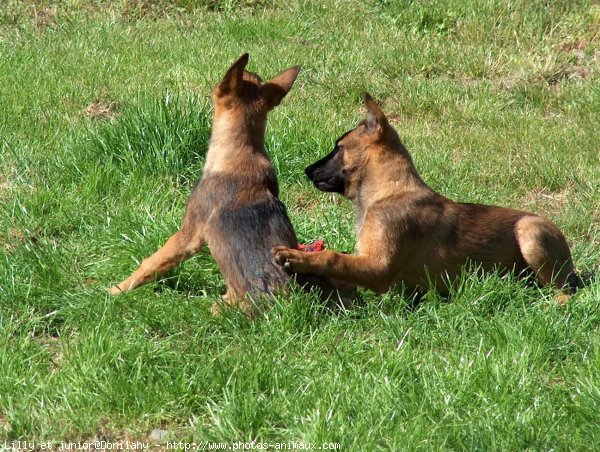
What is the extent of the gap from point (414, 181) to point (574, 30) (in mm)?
5379

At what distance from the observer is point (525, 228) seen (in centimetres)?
625

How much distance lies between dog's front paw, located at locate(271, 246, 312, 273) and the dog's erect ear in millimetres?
1087

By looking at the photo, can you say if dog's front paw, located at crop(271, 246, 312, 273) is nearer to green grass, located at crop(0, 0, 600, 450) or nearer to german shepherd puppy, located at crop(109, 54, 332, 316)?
german shepherd puppy, located at crop(109, 54, 332, 316)

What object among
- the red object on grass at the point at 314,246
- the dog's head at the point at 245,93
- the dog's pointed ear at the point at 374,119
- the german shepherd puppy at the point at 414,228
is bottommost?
the red object on grass at the point at 314,246

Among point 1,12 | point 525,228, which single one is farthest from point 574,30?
point 1,12

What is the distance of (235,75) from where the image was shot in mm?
5992

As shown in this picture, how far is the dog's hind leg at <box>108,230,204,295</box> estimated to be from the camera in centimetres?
585

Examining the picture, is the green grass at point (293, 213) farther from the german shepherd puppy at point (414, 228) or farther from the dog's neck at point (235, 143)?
the dog's neck at point (235, 143)

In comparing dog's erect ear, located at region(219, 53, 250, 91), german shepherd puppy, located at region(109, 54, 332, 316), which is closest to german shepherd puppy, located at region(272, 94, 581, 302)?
german shepherd puppy, located at region(109, 54, 332, 316)

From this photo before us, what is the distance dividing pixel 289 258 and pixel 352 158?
1051 mm

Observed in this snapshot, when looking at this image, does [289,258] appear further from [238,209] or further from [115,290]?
[115,290]

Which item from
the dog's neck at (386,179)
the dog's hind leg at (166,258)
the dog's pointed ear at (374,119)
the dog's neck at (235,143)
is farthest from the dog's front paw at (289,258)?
the dog's pointed ear at (374,119)

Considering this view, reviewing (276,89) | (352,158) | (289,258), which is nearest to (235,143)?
(276,89)

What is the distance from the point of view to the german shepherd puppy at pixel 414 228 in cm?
601
